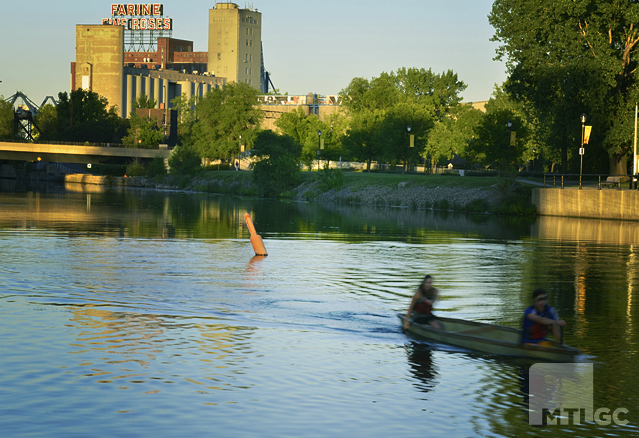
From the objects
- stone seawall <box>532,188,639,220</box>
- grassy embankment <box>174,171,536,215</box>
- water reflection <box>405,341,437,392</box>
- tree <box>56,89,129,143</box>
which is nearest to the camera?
water reflection <box>405,341,437,392</box>

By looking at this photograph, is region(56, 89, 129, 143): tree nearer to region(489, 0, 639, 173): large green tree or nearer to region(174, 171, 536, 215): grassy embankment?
region(174, 171, 536, 215): grassy embankment

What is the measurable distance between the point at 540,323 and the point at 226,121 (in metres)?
A: 109

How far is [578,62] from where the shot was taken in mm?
56125

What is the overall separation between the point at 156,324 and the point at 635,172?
46.6 metres

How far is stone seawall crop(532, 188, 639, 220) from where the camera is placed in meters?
52.9

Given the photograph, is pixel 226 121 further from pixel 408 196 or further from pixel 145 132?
pixel 408 196

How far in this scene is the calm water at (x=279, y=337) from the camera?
10.6m

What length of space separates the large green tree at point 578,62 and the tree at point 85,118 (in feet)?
407

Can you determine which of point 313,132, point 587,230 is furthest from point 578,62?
point 313,132

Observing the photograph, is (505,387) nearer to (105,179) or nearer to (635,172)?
(635,172)

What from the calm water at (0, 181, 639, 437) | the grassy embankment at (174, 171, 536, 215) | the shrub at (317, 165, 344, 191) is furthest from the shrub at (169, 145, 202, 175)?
the calm water at (0, 181, 639, 437)

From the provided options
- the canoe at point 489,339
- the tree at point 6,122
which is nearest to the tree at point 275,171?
the canoe at point 489,339

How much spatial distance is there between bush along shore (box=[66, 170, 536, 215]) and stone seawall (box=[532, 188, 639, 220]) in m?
1.39

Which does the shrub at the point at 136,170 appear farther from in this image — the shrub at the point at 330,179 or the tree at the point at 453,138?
the shrub at the point at 330,179
